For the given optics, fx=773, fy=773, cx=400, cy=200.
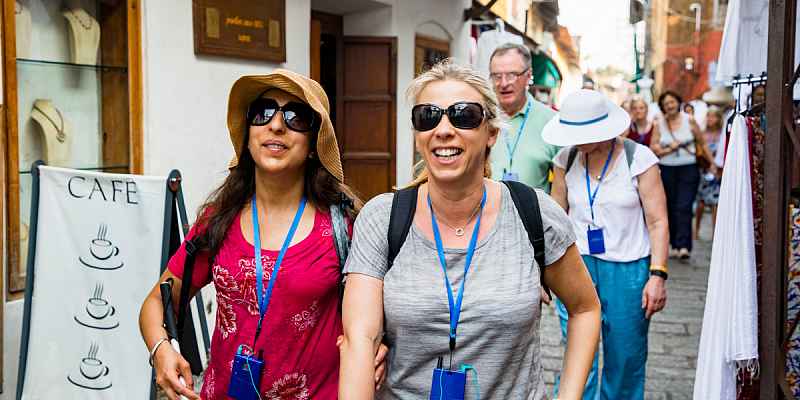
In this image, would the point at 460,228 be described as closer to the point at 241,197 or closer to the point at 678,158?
the point at 241,197

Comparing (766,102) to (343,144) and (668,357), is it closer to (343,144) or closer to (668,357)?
(668,357)

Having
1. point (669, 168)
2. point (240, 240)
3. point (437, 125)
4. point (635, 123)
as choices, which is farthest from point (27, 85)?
point (669, 168)

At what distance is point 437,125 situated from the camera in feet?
6.97

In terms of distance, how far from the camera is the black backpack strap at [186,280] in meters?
2.58

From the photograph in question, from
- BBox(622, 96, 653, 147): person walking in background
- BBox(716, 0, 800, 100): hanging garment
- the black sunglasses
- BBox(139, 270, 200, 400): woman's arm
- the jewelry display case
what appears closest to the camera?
the black sunglasses

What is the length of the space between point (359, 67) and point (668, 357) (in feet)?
14.6

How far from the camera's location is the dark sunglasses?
2510 millimetres

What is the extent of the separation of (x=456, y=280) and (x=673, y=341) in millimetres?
5007

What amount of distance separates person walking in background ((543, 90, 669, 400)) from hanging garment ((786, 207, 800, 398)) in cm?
60

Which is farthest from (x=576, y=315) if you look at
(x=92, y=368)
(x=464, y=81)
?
(x=92, y=368)

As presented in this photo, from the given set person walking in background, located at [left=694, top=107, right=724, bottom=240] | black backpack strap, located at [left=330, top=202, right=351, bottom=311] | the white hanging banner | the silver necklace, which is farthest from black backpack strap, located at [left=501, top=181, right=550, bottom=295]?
person walking in background, located at [left=694, top=107, right=724, bottom=240]

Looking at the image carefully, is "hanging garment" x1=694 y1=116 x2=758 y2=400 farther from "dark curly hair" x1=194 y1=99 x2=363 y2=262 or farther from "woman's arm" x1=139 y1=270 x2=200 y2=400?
"woman's arm" x1=139 y1=270 x2=200 y2=400

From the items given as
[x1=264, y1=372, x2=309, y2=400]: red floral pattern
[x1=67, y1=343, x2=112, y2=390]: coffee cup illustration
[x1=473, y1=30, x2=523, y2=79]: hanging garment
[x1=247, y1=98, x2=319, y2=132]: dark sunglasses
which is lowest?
[x1=67, y1=343, x2=112, y2=390]: coffee cup illustration

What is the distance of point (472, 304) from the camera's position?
80.3 inches
